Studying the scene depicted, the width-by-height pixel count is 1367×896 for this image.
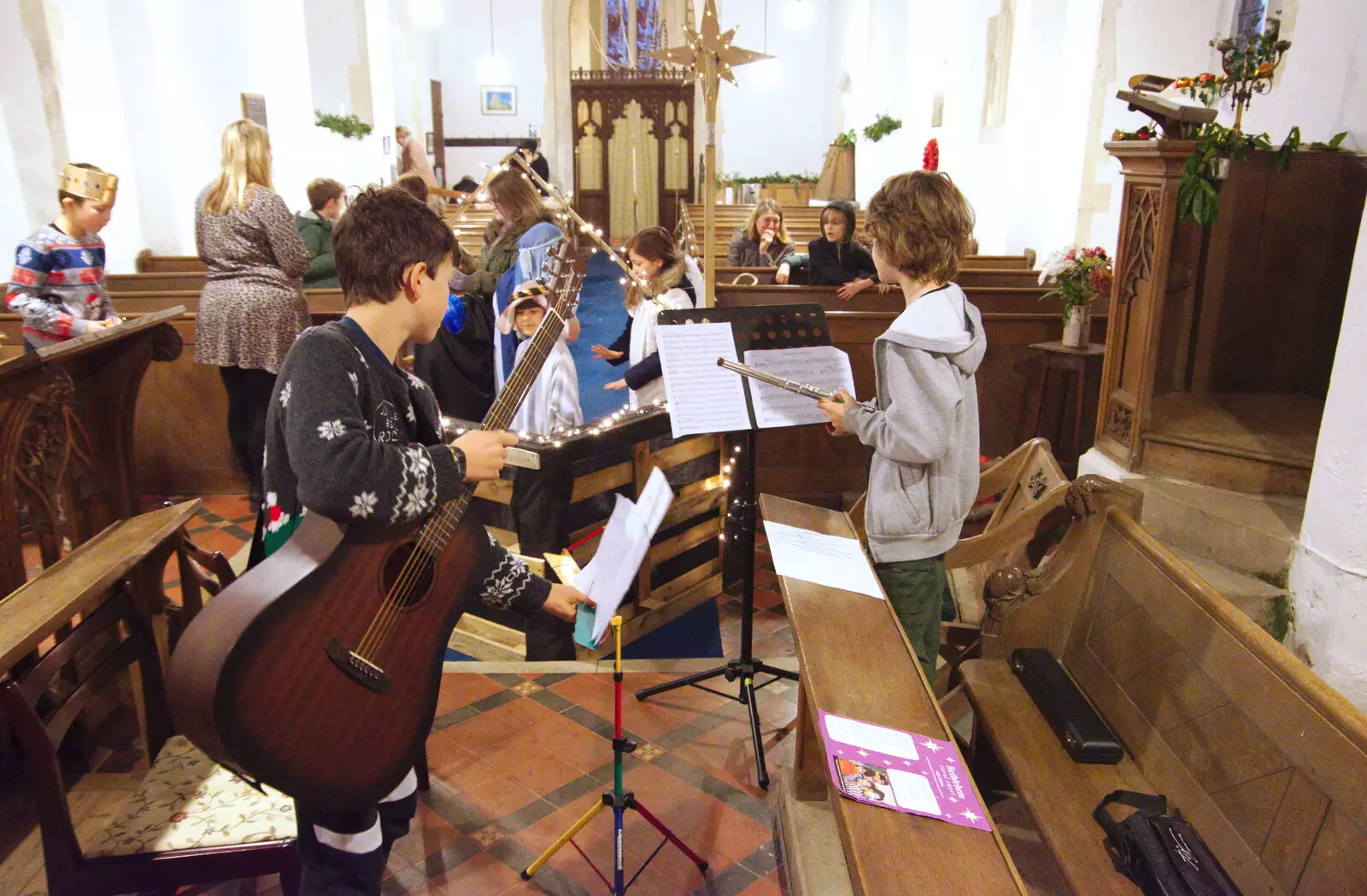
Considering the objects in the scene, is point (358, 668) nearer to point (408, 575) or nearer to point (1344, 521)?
point (408, 575)

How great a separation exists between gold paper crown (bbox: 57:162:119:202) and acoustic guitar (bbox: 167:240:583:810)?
9.71 ft

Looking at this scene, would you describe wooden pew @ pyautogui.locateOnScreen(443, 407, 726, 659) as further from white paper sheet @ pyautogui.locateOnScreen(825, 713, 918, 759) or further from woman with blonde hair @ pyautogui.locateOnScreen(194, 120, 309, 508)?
white paper sheet @ pyautogui.locateOnScreen(825, 713, 918, 759)

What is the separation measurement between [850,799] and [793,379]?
1.32m

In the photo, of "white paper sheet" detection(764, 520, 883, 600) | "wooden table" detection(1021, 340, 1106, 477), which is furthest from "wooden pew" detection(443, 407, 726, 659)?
"wooden table" detection(1021, 340, 1106, 477)

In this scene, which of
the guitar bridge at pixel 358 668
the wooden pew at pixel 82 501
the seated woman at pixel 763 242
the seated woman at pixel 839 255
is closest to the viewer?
the guitar bridge at pixel 358 668

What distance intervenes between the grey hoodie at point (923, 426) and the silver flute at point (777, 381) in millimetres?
158

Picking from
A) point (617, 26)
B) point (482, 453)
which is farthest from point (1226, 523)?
point (617, 26)

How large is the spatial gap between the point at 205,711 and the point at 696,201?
1603cm

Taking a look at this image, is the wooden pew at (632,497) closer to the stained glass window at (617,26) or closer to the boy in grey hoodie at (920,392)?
the boy in grey hoodie at (920,392)

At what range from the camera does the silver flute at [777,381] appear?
2.30 meters

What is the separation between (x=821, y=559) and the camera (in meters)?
2.15

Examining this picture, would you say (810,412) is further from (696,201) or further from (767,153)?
(767,153)

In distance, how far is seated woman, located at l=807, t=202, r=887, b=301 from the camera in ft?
17.2

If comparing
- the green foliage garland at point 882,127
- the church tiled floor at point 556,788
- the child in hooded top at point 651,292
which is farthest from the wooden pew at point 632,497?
the green foliage garland at point 882,127
